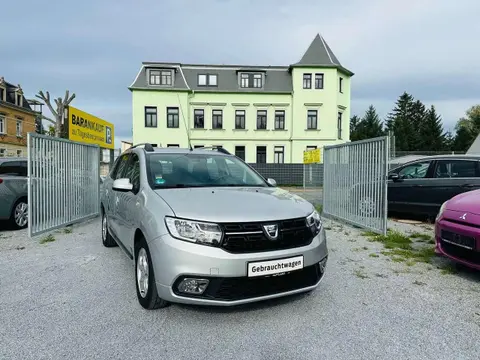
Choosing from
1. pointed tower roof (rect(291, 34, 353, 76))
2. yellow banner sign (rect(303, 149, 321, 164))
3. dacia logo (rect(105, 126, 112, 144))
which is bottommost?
yellow banner sign (rect(303, 149, 321, 164))

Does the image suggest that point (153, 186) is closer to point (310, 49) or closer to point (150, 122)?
point (150, 122)

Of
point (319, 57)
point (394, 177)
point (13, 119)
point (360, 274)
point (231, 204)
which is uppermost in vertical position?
point (319, 57)

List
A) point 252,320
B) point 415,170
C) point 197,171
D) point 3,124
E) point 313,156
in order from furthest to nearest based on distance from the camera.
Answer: point 3,124, point 313,156, point 415,170, point 197,171, point 252,320

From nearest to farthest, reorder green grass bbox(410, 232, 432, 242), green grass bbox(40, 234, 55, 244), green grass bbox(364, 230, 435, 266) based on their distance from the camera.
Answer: green grass bbox(364, 230, 435, 266) < green grass bbox(40, 234, 55, 244) < green grass bbox(410, 232, 432, 242)

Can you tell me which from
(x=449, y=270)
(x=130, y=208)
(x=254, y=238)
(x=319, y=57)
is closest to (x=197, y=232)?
(x=254, y=238)

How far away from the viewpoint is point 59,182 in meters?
6.81

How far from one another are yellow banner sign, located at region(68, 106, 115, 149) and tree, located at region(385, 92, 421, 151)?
57871mm

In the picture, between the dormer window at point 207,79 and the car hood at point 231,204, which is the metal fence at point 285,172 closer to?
the dormer window at point 207,79

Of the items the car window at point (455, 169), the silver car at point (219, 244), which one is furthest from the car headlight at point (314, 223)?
the car window at point (455, 169)

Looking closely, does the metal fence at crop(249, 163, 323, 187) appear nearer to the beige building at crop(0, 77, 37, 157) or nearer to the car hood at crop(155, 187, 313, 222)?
the car hood at crop(155, 187, 313, 222)

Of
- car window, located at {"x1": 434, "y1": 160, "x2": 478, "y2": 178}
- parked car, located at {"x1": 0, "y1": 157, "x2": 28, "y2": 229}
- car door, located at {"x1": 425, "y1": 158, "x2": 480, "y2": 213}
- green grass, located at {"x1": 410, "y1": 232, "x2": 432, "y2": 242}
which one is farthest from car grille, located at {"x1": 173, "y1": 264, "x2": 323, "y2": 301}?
car window, located at {"x1": 434, "y1": 160, "x2": 478, "y2": 178}

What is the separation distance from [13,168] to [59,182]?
1057 mm

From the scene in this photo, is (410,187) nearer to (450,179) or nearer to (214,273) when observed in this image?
(450,179)

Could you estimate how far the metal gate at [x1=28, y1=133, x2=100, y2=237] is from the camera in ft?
19.9
